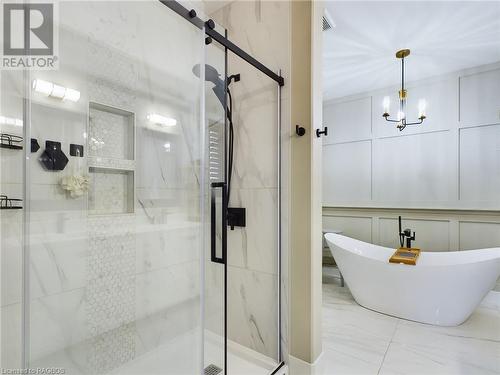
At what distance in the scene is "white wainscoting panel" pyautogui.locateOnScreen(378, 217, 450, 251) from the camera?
351cm

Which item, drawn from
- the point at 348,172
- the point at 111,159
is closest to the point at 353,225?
the point at 348,172

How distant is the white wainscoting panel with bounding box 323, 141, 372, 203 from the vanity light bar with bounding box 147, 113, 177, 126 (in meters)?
3.38

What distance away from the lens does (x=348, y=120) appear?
434 centimetres

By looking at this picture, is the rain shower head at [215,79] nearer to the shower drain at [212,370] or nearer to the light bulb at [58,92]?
the light bulb at [58,92]

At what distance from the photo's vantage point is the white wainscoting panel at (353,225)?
4.09 meters

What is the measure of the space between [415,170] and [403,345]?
238cm

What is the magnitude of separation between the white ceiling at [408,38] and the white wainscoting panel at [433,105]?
152mm

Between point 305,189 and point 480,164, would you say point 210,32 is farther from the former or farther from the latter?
point 480,164

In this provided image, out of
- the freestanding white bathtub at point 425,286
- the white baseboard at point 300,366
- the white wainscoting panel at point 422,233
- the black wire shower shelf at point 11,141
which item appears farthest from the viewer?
the white wainscoting panel at point 422,233

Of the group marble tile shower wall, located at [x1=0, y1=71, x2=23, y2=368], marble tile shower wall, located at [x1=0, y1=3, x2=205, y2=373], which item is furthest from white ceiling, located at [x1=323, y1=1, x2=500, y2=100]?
marble tile shower wall, located at [x1=0, y1=71, x2=23, y2=368]

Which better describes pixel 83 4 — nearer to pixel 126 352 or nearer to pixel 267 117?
pixel 267 117

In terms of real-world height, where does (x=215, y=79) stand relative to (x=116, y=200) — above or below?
above

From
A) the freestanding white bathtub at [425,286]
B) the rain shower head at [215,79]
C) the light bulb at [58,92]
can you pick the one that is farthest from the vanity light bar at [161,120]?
the freestanding white bathtub at [425,286]

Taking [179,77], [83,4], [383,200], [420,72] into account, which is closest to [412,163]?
[383,200]
